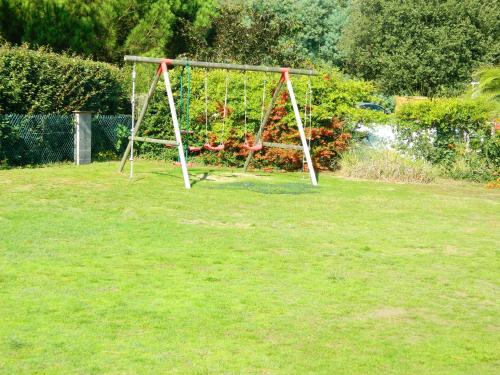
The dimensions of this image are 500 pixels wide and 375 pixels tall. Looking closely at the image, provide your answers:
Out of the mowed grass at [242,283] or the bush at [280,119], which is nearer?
the mowed grass at [242,283]

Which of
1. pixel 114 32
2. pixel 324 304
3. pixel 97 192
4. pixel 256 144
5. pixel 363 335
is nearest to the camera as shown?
pixel 363 335

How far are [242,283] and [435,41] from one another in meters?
37.1

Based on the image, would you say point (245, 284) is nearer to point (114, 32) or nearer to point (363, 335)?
point (363, 335)

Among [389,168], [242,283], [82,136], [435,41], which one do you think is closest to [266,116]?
[389,168]

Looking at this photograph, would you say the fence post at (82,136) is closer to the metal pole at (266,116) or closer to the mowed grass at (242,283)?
the metal pole at (266,116)

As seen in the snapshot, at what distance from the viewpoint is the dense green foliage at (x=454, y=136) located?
810 inches

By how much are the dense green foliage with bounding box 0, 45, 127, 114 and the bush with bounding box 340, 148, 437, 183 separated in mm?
6890

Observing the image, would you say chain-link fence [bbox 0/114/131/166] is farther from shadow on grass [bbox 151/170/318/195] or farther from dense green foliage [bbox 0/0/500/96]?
dense green foliage [bbox 0/0/500/96]

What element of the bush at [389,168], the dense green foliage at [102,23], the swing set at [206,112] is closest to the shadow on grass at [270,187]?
the swing set at [206,112]

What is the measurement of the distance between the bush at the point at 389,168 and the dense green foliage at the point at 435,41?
2354cm

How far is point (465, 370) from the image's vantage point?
6.77 meters

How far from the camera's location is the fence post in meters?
21.2

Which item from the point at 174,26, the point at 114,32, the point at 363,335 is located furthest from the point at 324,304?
the point at 174,26

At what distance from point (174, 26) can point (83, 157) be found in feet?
55.7
